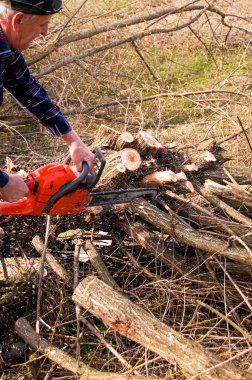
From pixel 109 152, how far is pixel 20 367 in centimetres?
153

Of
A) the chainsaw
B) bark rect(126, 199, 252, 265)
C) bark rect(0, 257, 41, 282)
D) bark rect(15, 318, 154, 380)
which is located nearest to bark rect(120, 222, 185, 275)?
bark rect(126, 199, 252, 265)

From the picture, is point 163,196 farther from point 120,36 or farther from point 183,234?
point 120,36

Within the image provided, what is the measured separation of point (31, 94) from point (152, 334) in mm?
1505

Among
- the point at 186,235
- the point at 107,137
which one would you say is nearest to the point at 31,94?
the point at 107,137

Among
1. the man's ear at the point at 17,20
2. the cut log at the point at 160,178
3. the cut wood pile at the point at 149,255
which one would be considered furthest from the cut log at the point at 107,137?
the man's ear at the point at 17,20

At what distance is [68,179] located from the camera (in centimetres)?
300

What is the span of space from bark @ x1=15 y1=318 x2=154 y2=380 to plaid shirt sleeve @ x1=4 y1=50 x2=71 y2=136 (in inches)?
46.8

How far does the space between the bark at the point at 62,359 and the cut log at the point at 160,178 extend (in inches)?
47.6

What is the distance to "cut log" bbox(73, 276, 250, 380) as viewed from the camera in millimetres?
2272

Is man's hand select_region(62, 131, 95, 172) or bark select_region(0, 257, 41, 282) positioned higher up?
man's hand select_region(62, 131, 95, 172)

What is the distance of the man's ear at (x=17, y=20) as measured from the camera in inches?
99.5

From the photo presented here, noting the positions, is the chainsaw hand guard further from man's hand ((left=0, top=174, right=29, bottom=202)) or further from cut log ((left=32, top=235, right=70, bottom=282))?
cut log ((left=32, top=235, right=70, bottom=282))

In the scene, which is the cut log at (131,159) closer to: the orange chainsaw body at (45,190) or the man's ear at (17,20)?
the orange chainsaw body at (45,190)

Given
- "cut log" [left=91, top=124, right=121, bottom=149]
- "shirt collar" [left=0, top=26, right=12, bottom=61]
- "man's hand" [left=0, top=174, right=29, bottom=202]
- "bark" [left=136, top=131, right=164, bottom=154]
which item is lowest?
"bark" [left=136, top=131, right=164, bottom=154]
